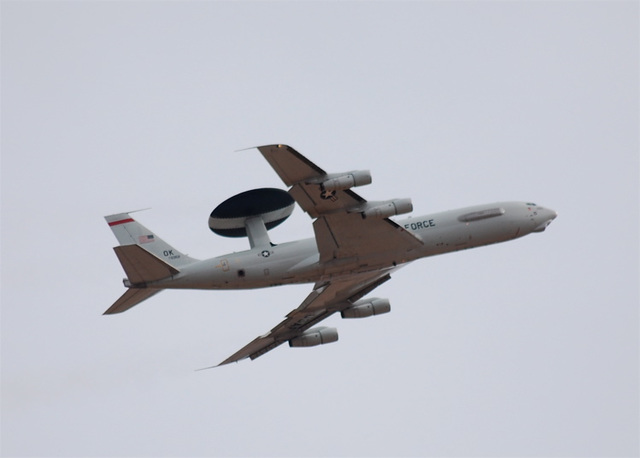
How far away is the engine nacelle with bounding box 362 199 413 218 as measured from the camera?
54.2 m

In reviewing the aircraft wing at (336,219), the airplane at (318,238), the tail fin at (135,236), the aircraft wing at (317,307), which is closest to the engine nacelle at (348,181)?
the airplane at (318,238)

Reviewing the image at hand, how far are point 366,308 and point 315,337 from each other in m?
4.29

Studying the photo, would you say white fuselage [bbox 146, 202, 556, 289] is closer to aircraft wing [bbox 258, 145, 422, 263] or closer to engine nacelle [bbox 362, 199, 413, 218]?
aircraft wing [bbox 258, 145, 422, 263]

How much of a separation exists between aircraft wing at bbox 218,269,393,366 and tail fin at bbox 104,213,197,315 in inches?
337

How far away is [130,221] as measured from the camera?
192 ft

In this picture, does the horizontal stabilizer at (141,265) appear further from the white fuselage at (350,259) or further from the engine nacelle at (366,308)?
the engine nacelle at (366,308)

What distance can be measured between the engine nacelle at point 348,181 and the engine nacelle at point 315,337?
16.7m

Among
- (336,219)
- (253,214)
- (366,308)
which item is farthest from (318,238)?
(366,308)

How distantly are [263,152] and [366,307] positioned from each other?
18018 millimetres

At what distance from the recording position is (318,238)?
55.0 metres

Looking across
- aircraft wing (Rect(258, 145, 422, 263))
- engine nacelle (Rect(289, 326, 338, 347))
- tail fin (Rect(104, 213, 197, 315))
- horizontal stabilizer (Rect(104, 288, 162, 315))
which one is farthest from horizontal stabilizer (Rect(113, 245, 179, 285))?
engine nacelle (Rect(289, 326, 338, 347))

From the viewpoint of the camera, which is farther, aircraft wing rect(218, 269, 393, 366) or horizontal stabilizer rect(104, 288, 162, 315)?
aircraft wing rect(218, 269, 393, 366)

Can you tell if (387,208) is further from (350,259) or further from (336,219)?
(350,259)

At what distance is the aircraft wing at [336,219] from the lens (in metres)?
50.5
